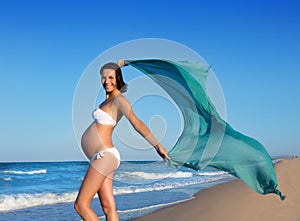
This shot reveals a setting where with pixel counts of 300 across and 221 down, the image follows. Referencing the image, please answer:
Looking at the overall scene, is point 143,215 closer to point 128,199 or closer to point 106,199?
point 128,199

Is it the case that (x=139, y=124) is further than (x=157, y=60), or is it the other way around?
(x=157, y=60)

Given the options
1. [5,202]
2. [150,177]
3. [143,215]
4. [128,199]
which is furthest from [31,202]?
[150,177]

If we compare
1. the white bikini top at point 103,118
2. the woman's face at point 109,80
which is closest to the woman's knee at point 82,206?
the white bikini top at point 103,118

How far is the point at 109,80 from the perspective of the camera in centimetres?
493

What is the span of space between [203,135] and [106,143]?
4.60 feet

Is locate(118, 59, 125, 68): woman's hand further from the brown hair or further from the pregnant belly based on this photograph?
the pregnant belly

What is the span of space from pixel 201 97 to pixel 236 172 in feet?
3.44

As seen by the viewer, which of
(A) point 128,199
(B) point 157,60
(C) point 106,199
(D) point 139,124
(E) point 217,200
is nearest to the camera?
(D) point 139,124

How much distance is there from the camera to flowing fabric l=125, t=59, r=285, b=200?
18.2 ft

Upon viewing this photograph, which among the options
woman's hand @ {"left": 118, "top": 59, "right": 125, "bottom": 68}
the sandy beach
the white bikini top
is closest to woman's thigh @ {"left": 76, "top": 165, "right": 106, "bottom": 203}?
the white bikini top

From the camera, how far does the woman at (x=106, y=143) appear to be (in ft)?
15.6

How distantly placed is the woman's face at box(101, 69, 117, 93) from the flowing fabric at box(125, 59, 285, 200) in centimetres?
61

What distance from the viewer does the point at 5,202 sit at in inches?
648

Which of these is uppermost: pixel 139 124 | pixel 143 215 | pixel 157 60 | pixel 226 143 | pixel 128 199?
pixel 157 60
